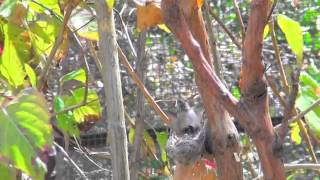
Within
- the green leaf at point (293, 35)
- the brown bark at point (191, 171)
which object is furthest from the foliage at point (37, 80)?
the brown bark at point (191, 171)

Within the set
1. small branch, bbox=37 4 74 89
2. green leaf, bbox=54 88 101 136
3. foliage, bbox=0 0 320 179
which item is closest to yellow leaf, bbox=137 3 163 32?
foliage, bbox=0 0 320 179

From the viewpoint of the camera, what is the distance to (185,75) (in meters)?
1.83

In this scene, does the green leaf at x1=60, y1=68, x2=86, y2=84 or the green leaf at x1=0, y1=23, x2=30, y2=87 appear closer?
the green leaf at x1=0, y1=23, x2=30, y2=87

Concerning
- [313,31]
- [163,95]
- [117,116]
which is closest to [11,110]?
[117,116]

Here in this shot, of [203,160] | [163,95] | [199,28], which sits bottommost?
[163,95]

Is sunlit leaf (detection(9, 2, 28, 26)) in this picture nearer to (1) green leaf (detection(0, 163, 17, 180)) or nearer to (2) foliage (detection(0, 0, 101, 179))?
(2) foliage (detection(0, 0, 101, 179))

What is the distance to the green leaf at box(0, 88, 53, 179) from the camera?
390 mm

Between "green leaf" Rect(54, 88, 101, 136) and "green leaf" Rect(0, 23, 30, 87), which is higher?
"green leaf" Rect(0, 23, 30, 87)

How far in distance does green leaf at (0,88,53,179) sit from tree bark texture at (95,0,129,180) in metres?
0.08

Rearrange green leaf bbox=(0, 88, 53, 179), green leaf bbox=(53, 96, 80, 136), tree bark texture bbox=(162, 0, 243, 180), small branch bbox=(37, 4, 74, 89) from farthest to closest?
green leaf bbox=(53, 96, 80, 136), small branch bbox=(37, 4, 74, 89), tree bark texture bbox=(162, 0, 243, 180), green leaf bbox=(0, 88, 53, 179)

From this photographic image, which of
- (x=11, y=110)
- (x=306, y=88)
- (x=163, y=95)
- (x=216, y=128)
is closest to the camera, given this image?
(x=11, y=110)

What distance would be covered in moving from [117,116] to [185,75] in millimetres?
1354

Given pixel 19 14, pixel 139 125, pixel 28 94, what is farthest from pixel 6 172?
pixel 139 125

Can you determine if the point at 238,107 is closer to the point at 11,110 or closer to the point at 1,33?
the point at 11,110
